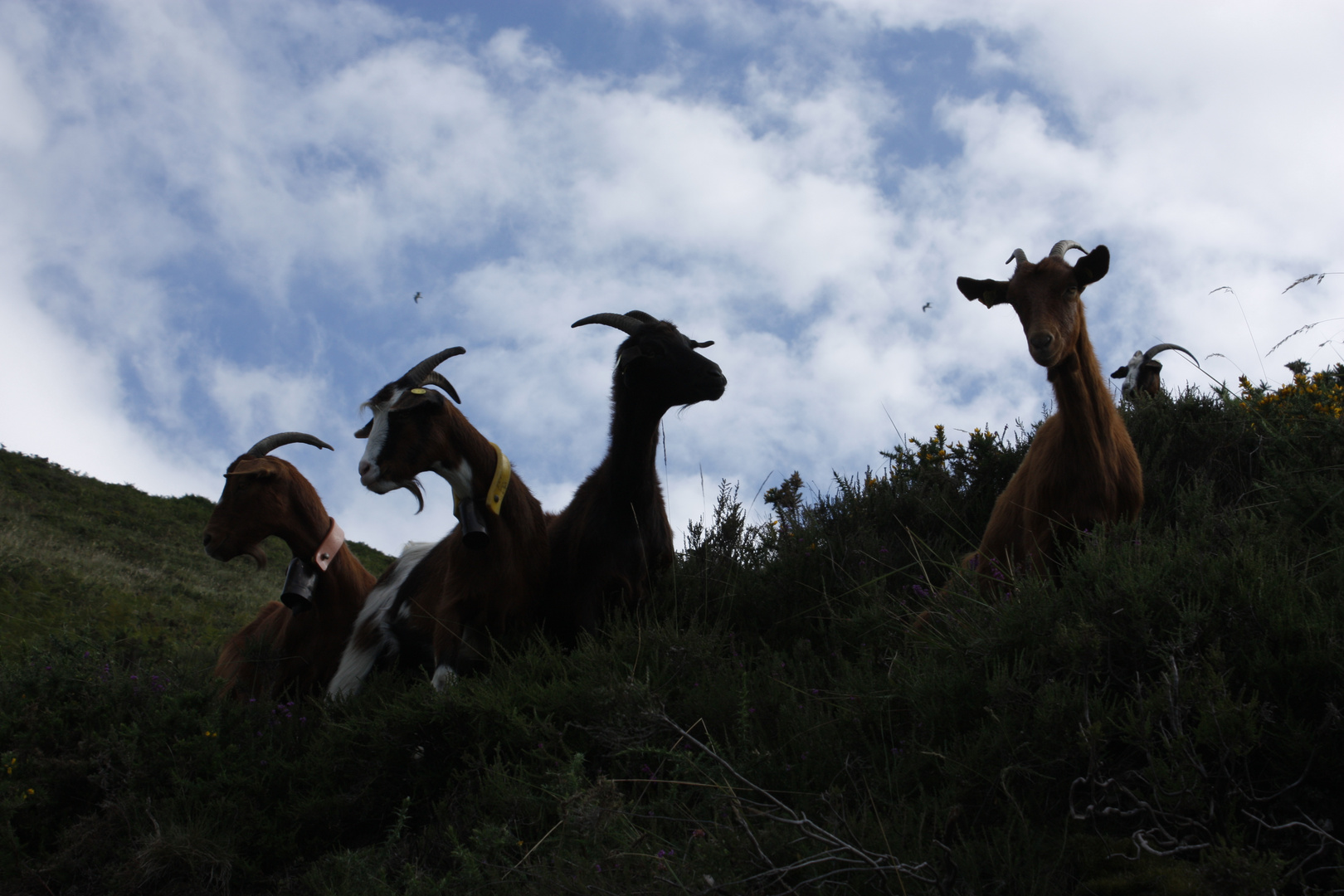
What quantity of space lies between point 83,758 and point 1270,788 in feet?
16.9

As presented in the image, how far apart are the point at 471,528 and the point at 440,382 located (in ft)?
3.35

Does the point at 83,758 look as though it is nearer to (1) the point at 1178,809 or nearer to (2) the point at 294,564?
(2) the point at 294,564

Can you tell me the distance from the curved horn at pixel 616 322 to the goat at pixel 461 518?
925mm

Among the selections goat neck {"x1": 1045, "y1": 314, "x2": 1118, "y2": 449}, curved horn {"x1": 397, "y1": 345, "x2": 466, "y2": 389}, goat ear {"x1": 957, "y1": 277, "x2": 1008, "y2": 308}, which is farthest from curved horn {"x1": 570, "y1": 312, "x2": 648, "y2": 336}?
goat neck {"x1": 1045, "y1": 314, "x2": 1118, "y2": 449}

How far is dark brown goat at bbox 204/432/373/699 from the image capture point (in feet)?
19.1

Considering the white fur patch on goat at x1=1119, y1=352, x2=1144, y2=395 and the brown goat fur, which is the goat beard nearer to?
the brown goat fur

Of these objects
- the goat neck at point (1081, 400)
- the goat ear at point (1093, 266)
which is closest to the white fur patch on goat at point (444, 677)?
the goat neck at point (1081, 400)

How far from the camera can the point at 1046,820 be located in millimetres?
2689

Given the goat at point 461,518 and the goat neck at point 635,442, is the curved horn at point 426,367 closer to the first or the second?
the goat at point 461,518

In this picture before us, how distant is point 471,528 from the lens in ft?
16.5

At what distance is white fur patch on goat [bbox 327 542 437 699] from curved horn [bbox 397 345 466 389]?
1431 mm

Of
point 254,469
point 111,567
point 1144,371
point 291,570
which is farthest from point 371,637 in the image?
point 111,567

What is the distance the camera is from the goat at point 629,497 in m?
5.09

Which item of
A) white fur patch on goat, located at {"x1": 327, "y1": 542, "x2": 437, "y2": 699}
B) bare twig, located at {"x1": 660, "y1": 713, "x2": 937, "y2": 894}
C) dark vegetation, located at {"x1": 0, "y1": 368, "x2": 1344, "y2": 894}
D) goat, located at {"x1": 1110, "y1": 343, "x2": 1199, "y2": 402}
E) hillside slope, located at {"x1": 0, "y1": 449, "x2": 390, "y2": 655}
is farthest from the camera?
hillside slope, located at {"x1": 0, "y1": 449, "x2": 390, "y2": 655}
